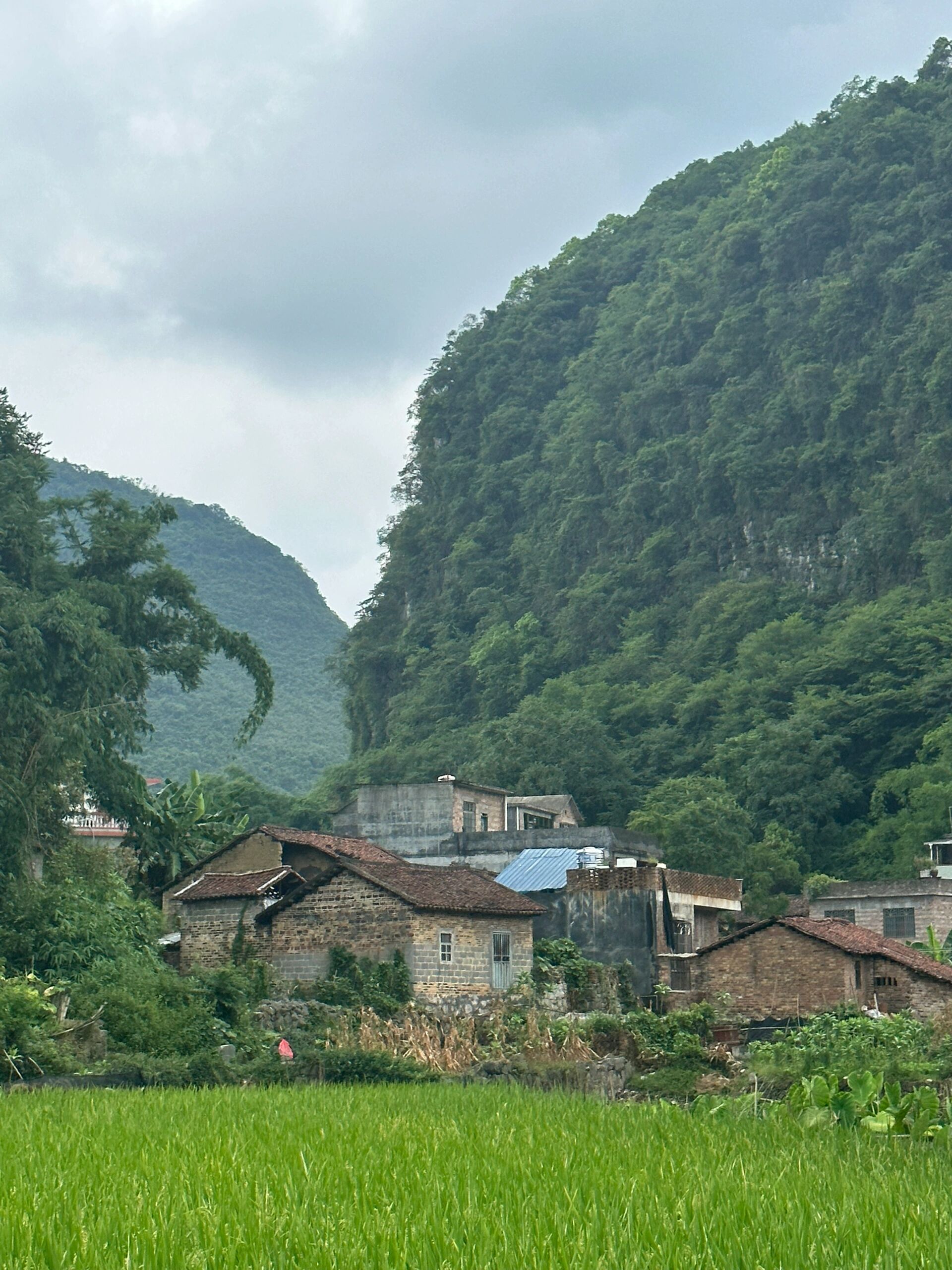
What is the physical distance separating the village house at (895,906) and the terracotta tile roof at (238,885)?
61.0 feet

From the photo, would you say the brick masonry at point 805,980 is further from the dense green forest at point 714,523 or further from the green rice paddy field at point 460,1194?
the green rice paddy field at point 460,1194

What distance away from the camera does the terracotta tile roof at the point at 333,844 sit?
37062 millimetres

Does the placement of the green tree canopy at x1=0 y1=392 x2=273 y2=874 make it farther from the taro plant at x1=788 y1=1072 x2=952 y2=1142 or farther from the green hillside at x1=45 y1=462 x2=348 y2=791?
the green hillside at x1=45 y1=462 x2=348 y2=791

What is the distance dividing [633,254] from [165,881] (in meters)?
77.3

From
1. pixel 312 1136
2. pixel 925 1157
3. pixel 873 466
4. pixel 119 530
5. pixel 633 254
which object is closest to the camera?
pixel 925 1157

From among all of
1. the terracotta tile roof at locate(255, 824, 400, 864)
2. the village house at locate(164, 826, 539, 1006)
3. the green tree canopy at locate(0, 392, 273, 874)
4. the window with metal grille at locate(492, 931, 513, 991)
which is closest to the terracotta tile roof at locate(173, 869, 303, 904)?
the village house at locate(164, 826, 539, 1006)

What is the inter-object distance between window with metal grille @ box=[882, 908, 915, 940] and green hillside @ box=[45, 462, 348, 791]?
55.4 metres

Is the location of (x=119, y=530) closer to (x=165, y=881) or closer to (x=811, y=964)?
(x=165, y=881)

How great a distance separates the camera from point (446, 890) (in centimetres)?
3309

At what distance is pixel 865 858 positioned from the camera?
58438 millimetres

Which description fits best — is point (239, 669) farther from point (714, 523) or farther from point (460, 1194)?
point (460, 1194)

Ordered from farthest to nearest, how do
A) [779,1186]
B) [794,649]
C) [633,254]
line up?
1. [633,254]
2. [794,649]
3. [779,1186]

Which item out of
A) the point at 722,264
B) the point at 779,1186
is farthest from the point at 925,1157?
the point at 722,264

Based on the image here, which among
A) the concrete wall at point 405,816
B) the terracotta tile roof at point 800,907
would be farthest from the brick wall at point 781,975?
the concrete wall at point 405,816
